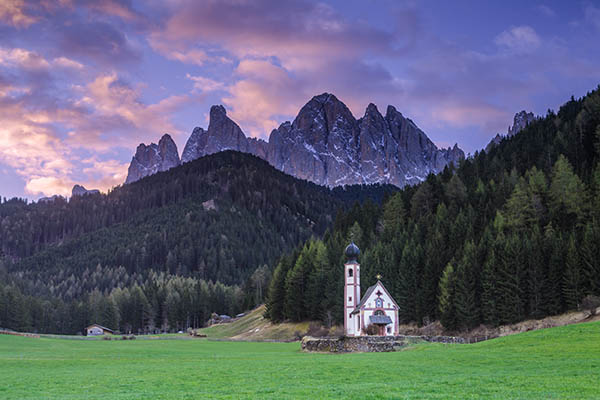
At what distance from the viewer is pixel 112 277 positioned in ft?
630

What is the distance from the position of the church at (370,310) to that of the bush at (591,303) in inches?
846

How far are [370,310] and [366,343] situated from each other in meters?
18.7

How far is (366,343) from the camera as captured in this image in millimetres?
52312

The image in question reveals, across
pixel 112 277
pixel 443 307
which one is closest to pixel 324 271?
pixel 443 307

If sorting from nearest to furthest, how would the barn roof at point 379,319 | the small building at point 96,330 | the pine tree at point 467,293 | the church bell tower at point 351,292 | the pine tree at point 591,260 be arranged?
the pine tree at point 591,260
the pine tree at point 467,293
the barn roof at point 379,319
the church bell tower at point 351,292
the small building at point 96,330

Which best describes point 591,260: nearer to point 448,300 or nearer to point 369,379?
point 448,300

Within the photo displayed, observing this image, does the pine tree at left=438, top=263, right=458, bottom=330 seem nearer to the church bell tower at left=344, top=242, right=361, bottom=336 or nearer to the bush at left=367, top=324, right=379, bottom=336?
the bush at left=367, top=324, right=379, bottom=336

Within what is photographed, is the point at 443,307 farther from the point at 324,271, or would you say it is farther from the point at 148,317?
the point at 148,317

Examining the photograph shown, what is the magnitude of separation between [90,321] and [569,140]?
113 metres

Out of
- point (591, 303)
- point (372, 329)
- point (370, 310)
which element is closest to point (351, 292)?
point (370, 310)

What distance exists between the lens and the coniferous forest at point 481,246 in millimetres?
65000

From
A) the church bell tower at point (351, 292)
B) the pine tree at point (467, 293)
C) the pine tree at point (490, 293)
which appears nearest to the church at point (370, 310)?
the church bell tower at point (351, 292)

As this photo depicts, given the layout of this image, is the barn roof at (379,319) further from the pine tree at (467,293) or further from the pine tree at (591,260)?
the pine tree at (591,260)

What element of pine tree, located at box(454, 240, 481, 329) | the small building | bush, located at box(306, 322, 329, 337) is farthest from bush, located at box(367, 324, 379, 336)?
the small building
